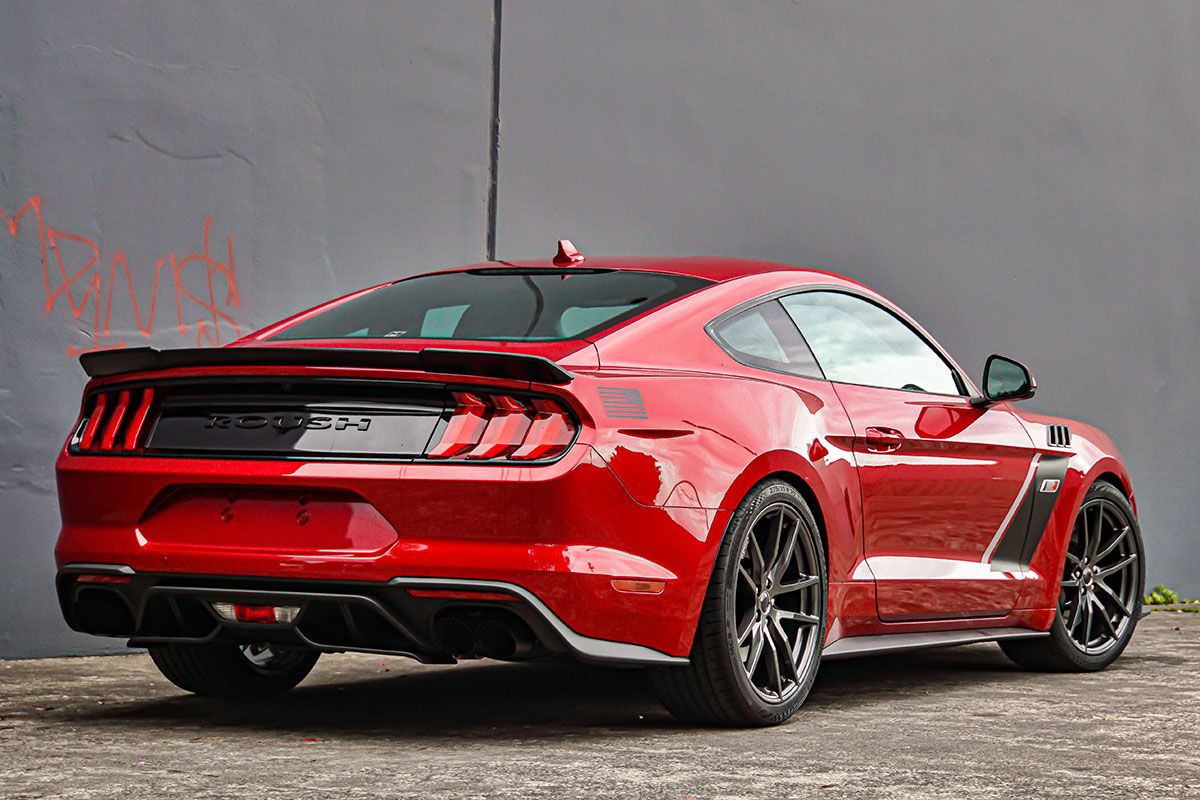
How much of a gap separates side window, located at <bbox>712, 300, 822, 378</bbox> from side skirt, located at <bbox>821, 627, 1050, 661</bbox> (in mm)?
871

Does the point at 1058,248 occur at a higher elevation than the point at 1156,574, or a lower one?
higher

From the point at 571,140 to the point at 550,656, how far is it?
4455 mm

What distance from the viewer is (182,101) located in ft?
23.8

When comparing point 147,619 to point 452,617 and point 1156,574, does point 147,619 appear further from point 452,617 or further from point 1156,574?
point 1156,574

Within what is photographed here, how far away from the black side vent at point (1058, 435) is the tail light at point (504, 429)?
2.94 metres

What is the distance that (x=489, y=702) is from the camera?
18.2ft

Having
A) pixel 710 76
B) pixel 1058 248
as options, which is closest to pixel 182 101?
pixel 710 76

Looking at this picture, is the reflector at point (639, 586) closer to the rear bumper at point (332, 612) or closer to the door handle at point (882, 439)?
the rear bumper at point (332, 612)

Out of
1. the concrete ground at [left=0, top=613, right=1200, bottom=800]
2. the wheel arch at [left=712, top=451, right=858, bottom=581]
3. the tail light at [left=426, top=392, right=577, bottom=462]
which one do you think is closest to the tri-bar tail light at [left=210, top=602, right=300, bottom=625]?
the concrete ground at [left=0, top=613, right=1200, bottom=800]

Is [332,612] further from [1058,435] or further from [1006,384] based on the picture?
[1058,435]

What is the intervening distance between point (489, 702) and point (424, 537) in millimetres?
1403

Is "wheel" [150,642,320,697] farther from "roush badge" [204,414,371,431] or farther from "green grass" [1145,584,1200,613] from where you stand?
"green grass" [1145,584,1200,613]

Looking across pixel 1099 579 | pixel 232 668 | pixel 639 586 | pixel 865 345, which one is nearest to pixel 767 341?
pixel 865 345

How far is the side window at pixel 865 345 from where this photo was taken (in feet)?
18.3
